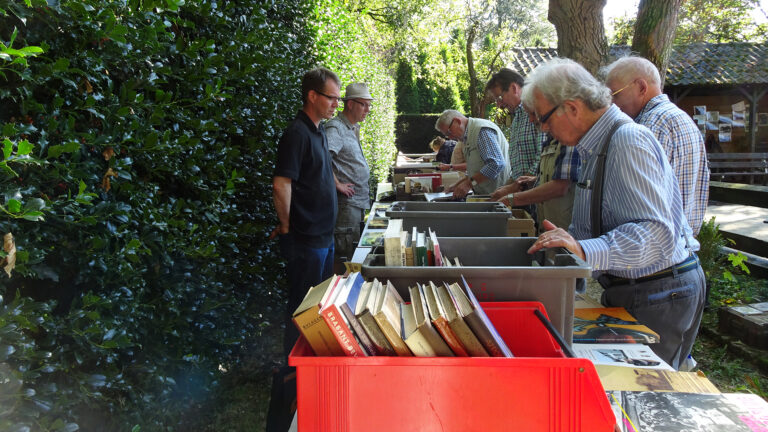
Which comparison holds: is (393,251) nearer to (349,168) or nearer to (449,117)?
(349,168)

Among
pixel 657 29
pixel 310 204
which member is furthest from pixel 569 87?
pixel 657 29

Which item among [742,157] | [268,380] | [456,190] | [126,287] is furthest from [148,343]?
[742,157]

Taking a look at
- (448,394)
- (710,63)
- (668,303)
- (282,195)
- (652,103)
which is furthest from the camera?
(710,63)

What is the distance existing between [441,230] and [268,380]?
2.05m

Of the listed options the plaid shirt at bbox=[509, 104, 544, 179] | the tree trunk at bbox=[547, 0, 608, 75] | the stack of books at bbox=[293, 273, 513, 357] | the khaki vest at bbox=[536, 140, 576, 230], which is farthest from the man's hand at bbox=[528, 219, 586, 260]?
the tree trunk at bbox=[547, 0, 608, 75]

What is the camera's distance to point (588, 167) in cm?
228

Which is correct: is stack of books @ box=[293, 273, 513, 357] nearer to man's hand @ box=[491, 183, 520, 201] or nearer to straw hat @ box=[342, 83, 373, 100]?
man's hand @ box=[491, 183, 520, 201]

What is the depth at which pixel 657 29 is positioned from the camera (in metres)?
5.55

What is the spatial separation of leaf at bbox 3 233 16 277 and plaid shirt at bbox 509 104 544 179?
179 inches

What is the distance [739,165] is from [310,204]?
16.1 meters

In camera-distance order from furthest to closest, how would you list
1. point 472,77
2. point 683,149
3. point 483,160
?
point 472,77 → point 483,160 → point 683,149

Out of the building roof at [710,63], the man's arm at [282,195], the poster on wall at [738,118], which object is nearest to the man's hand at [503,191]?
the man's arm at [282,195]

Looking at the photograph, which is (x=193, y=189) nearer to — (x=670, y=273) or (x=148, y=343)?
(x=148, y=343)

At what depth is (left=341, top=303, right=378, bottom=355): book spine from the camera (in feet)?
4.22
